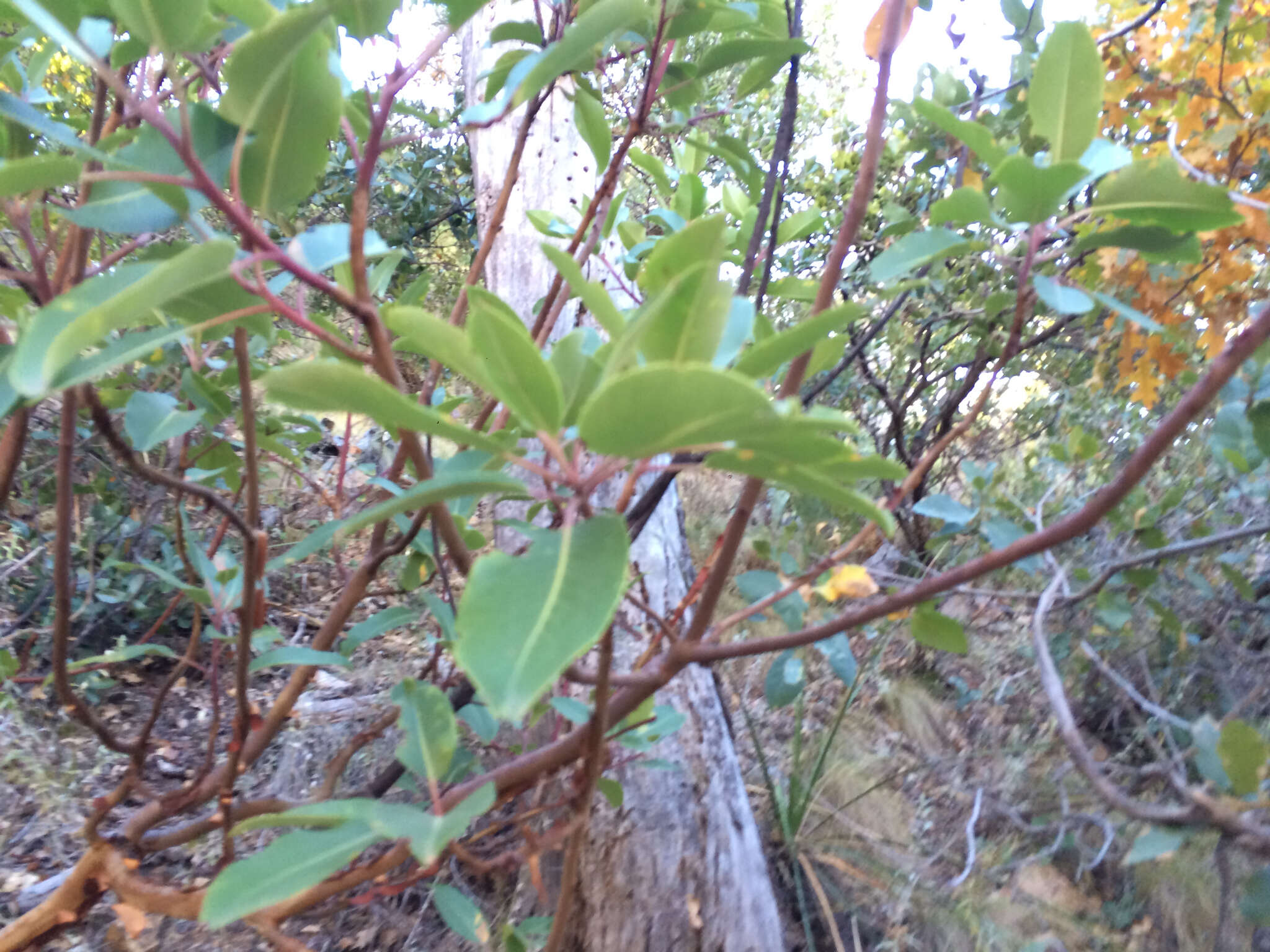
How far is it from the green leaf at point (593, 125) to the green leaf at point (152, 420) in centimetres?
51

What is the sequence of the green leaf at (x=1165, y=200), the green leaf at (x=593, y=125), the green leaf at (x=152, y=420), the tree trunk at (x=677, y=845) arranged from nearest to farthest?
the green leaf at (x=1165, y=200), the green leaf at (x=152, y=420), the green leaf at (x=593, y=125), the tree trunk at (x=677, y=845)

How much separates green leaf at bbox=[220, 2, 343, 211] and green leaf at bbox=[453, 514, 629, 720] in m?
0.30

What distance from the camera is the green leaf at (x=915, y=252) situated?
0.52m

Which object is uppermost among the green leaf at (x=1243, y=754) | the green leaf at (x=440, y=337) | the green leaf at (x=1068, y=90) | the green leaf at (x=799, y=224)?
the green leaf at (x=799, y=224)

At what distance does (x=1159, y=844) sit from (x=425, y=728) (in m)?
0.57

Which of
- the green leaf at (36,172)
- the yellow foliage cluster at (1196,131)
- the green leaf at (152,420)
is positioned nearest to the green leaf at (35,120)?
the green leaf at (36,172)

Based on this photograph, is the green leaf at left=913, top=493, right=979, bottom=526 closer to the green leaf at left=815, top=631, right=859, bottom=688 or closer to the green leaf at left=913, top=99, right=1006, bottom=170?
the green leaf at left=815, top=631, right=859, bottom=688

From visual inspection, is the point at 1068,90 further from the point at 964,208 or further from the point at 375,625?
the point at 375,625

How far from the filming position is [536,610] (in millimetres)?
299

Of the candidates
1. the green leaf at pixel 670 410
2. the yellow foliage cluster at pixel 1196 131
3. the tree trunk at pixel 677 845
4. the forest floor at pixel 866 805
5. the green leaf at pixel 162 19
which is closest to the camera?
the green leaf at pixel 670 410

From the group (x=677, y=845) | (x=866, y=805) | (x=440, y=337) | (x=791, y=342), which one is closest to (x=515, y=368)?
(x=440, y=337)

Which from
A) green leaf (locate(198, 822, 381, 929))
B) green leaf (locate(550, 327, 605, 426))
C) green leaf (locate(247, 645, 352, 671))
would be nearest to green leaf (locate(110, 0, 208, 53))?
green leaf (locate(550, 327, 605, 426))

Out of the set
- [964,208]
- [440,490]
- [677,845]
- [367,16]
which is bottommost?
[677,845]

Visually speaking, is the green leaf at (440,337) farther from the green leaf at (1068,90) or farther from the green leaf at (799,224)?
the green leaf at (799,224)
